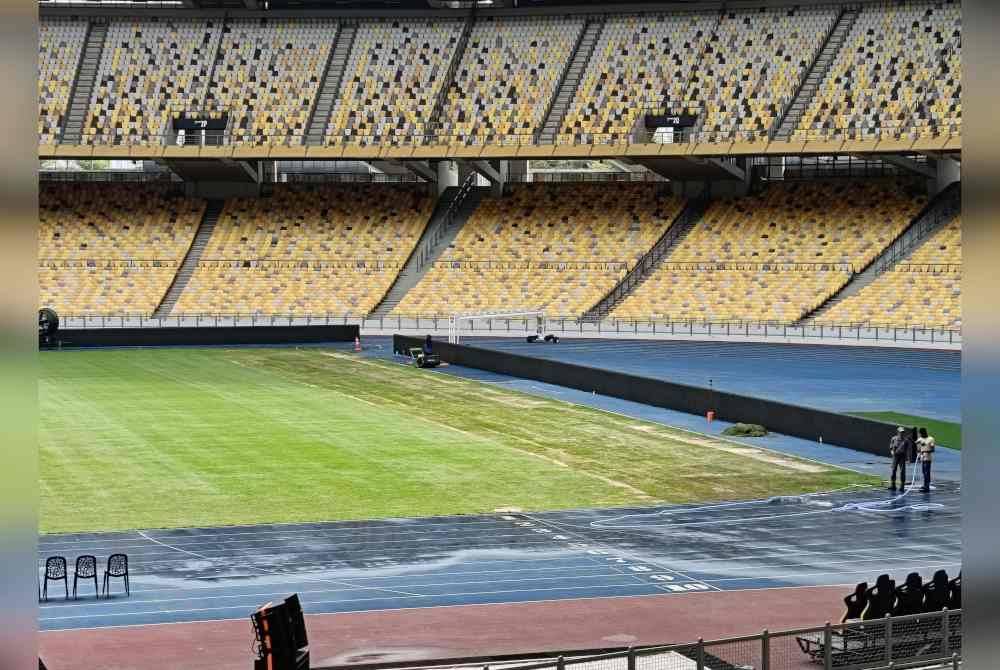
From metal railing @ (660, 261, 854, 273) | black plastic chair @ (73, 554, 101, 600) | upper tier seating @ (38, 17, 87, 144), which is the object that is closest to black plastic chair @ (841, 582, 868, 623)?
black plastic chair @ (73, 554, 101, 600)

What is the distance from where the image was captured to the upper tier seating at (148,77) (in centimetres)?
7844

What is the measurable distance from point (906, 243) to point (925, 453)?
41684 mm

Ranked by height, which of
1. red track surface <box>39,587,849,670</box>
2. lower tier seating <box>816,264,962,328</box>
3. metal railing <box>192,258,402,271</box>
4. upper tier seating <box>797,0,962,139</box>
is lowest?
red track surface <box>39,587,849,670</box>

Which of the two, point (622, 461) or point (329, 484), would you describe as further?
point (622, 461)

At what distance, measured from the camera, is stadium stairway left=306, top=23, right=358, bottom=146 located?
78.8 m

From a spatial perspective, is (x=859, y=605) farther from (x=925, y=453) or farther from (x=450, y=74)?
(x=450, y=74)

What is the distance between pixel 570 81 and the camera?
79.6 metres

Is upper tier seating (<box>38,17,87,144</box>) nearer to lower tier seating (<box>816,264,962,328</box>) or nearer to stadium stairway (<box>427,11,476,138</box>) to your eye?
stadium stairway (<box>427,11,476,138</box>)

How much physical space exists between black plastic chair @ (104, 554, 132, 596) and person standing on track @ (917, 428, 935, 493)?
51.2 feet

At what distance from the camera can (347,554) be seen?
2414cm
